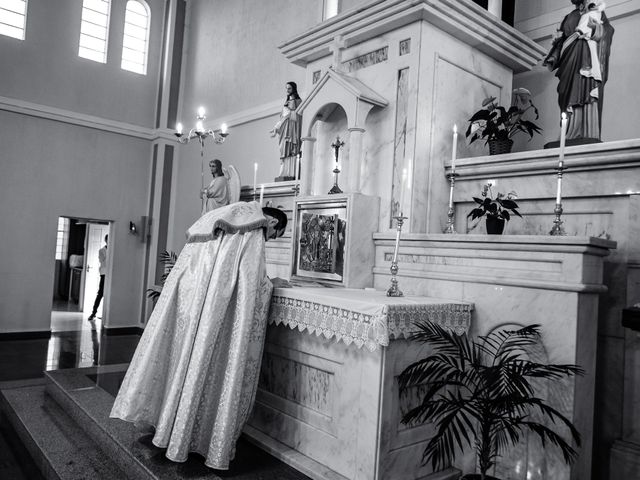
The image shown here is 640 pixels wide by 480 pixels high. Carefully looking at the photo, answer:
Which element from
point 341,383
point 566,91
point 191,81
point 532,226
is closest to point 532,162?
point 532,226

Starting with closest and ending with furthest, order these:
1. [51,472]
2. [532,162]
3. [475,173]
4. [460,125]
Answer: [51,472] < [532,162] < [475,173] < [460,125]

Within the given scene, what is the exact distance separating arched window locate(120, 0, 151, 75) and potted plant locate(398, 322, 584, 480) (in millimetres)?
9352

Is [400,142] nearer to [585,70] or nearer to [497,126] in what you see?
[497,126]

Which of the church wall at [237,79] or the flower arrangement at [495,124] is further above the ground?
the church wall at [237,79]

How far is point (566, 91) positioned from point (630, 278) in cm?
146

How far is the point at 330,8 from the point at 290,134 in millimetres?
1693

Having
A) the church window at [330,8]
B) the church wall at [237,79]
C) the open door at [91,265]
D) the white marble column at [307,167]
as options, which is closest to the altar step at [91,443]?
the white marble column at [307,167]

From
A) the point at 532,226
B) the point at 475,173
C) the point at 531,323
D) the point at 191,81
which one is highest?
the point at 191,81

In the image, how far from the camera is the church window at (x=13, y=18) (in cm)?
888

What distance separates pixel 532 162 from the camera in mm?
3516

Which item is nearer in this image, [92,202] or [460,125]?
[460,125]

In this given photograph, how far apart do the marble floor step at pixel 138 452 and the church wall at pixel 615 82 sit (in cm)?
367

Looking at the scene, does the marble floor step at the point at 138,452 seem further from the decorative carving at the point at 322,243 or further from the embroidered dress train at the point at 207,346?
the decorative carving at the point at 322,243

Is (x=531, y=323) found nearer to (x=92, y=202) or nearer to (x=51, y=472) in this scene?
(x=51, y=472)
